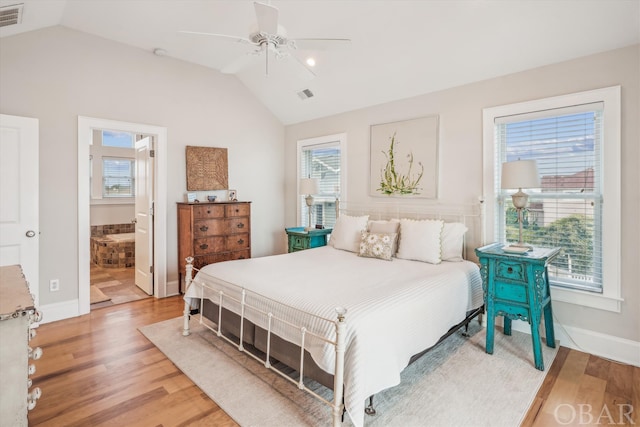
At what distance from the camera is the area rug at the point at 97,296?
4.29m

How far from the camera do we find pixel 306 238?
4.67 m

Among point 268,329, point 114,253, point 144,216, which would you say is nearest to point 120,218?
point 114,253

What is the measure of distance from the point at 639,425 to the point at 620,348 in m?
0.98

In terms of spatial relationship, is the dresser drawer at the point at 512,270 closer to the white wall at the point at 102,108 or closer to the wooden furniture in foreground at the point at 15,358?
the wooden furniture in foreground at the point at 15,358

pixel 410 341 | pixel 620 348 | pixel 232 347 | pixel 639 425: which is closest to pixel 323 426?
pixel 410 341

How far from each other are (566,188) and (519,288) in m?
1.09

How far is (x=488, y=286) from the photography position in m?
2.89

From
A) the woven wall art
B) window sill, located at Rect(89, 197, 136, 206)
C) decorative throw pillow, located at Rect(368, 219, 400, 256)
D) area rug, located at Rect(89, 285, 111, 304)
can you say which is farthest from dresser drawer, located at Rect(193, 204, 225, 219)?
window sill, located at Rect(89, 197, 136, 206)

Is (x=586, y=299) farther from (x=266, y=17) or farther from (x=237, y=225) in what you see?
(x=237, y=225)

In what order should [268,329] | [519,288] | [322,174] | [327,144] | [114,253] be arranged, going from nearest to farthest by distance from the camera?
[268,329]
[519,288]
[327,144]
[322,174]
[114,253]

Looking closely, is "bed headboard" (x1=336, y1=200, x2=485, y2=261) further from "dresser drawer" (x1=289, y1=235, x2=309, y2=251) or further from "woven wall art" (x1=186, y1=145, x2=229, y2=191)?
"woven wall art" (x1=186, y1=145, x2=229, y2=191)

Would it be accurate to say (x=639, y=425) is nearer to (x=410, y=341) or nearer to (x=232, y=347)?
(x=410, y=341)

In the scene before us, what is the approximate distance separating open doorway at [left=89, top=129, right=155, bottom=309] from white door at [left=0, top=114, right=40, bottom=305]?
31.2 inches

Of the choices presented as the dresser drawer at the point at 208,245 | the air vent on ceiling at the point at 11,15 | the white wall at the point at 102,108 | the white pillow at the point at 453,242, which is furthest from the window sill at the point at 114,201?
the white pillow at the point at 453,242
